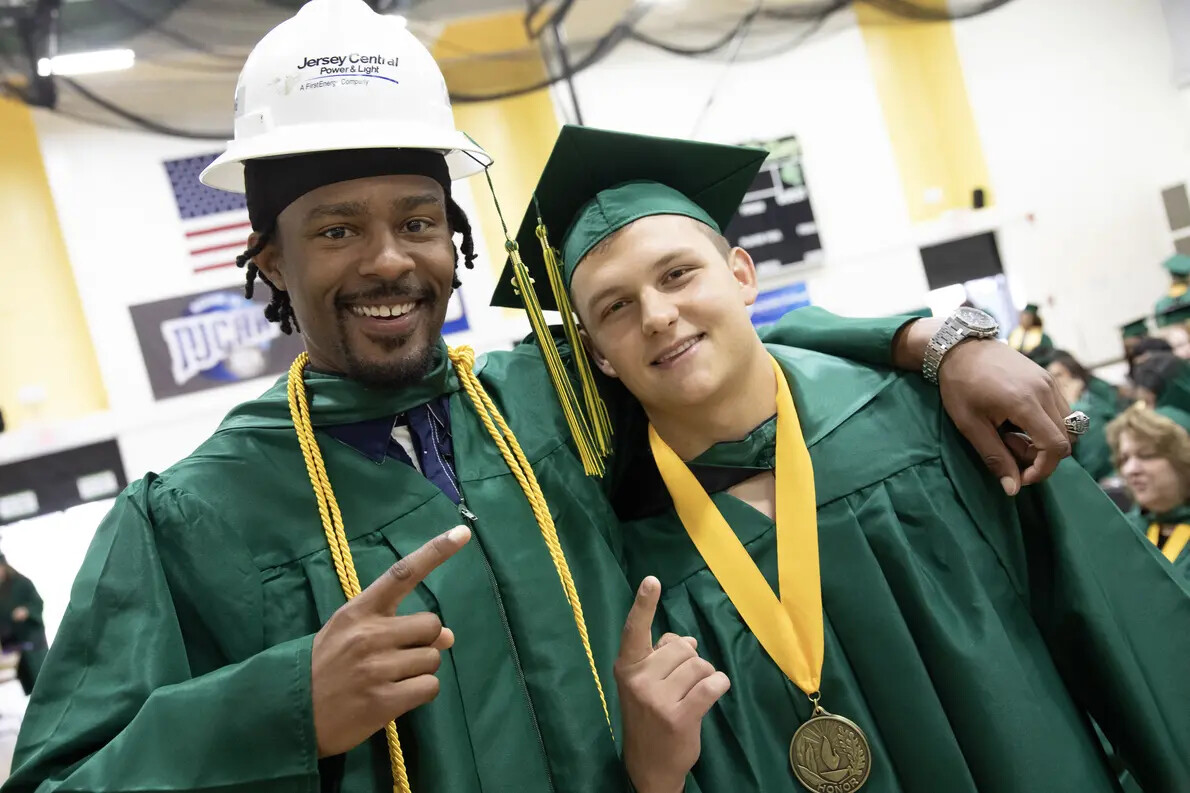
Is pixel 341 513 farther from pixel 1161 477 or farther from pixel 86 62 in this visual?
pixel 86 62

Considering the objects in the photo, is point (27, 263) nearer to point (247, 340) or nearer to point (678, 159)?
point (247, 340)

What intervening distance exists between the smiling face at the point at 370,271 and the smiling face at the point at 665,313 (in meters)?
0.32

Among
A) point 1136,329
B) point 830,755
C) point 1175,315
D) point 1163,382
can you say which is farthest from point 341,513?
point 1136,329

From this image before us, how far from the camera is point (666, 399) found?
1.86 metres

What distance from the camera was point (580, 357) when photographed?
2.03 metres

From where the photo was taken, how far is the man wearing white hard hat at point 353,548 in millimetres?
1386

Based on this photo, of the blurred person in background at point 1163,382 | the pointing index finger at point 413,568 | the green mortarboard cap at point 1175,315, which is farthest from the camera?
the green mortarboard cap at point 1175,315

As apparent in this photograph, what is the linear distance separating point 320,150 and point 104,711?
3.19 ft

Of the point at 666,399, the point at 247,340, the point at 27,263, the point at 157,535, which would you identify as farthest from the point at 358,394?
the point at 27,263

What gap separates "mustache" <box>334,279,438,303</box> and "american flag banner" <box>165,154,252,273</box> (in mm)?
5839

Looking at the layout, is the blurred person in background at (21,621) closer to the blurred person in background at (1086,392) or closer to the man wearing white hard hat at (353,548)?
the man wearing white hard hat at (353,548)

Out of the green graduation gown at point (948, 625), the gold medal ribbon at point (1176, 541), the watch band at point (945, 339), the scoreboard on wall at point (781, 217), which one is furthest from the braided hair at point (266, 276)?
the scoreboard on wall at point (781, 217)

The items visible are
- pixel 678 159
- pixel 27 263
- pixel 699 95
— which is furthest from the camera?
pixel 699 95

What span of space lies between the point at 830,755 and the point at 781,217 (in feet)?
23.3
